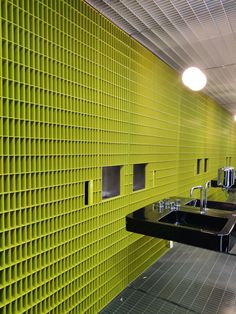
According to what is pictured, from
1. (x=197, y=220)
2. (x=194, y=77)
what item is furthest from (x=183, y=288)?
(x=194, y=77)

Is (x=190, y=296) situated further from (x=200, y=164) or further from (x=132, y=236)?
(x=200, y=164)

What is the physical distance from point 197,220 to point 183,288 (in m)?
0.90

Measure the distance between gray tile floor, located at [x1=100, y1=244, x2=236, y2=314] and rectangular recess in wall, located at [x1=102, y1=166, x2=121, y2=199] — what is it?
3.69ft

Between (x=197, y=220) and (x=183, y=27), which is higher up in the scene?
(x=183, y=27)

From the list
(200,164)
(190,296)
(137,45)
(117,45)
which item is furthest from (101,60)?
(200,164)

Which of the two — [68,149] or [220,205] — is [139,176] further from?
[68,149]

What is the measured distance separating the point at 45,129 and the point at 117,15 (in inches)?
54.0

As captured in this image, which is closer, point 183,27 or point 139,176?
point 183,27

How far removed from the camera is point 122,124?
112 inches

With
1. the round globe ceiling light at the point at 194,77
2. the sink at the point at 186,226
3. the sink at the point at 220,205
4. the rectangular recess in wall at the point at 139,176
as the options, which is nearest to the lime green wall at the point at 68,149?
the rectangular recess in wall at the point at 139,176

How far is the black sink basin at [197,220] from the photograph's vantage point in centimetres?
253

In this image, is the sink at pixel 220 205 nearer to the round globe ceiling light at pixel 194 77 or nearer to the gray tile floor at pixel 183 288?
the gray tile floor at pixel 183 288

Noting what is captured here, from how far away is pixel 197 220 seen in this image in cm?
266

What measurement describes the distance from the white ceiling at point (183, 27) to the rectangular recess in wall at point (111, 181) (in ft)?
5.05
